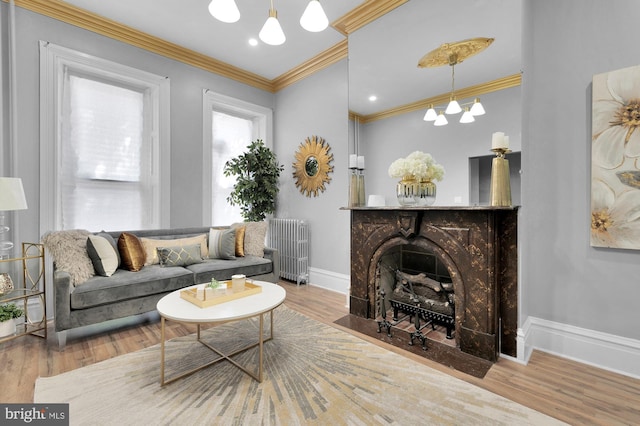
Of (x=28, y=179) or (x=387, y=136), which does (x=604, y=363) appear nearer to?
(x=387, y=136)

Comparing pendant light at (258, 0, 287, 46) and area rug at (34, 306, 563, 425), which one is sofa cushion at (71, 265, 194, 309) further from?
pendant light at (258, 0, 287, 46)

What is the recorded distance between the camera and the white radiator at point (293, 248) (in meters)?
4.16

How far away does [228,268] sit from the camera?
3.20 m

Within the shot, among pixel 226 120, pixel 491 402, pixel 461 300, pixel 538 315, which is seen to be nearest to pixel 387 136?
pixel 461 300

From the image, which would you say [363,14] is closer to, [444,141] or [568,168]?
[444,141]

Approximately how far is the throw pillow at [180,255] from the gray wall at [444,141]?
205cm

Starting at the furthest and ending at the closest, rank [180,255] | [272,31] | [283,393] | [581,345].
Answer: [180,255] < [581,345] < [272,31] < [283,393]

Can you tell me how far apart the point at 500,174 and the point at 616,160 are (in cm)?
73

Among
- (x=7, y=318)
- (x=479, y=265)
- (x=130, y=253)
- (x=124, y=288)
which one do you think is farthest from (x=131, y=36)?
(x=479, y=265)

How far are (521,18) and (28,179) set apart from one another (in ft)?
14.7

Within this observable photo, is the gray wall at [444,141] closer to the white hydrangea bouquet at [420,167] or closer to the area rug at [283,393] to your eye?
the white hydrangea bouquet at [420,167]

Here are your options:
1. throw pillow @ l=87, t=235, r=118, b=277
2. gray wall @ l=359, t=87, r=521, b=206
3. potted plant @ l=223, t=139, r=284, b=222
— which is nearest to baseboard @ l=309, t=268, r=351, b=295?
potted plant @ l=223, t=139, r=284, b=222

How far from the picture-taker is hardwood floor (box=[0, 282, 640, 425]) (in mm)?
1639

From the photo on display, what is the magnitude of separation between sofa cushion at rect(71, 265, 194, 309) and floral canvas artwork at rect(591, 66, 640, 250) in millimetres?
3480
